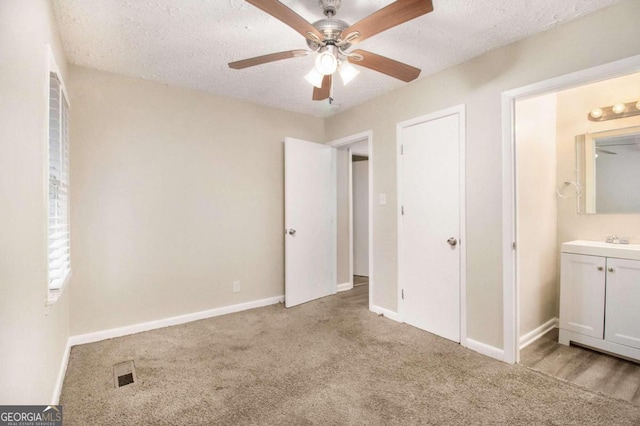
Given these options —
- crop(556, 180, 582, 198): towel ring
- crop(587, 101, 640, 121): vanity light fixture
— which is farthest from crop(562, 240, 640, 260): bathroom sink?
crop(587, 101, 640, 121): vanity light fixture

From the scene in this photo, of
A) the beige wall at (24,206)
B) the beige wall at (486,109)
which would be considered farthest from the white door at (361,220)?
the beige wall at (24,206)

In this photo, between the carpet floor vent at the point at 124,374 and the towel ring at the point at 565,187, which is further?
the towel ring at the point at 565,187

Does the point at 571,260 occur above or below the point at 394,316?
above

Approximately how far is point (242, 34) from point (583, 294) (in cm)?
349

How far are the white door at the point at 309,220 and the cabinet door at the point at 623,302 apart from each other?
2.75m

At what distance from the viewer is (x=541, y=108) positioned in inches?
114

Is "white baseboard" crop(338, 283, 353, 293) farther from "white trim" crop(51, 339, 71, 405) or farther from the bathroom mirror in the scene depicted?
"white trim" crop(51, 339, 71, 405)

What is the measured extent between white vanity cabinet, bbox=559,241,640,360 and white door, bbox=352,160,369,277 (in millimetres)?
2901

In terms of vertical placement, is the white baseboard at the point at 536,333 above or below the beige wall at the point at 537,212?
below

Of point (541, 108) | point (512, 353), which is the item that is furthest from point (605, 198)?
point (512, 353)

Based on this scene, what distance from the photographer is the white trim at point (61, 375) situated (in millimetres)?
1793

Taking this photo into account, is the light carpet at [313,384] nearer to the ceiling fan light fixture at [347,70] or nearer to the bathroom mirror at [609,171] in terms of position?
the bathroom mirror at [609,171]

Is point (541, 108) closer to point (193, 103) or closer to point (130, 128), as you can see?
point (193, 103)

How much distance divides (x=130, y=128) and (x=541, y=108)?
12.9 ft
